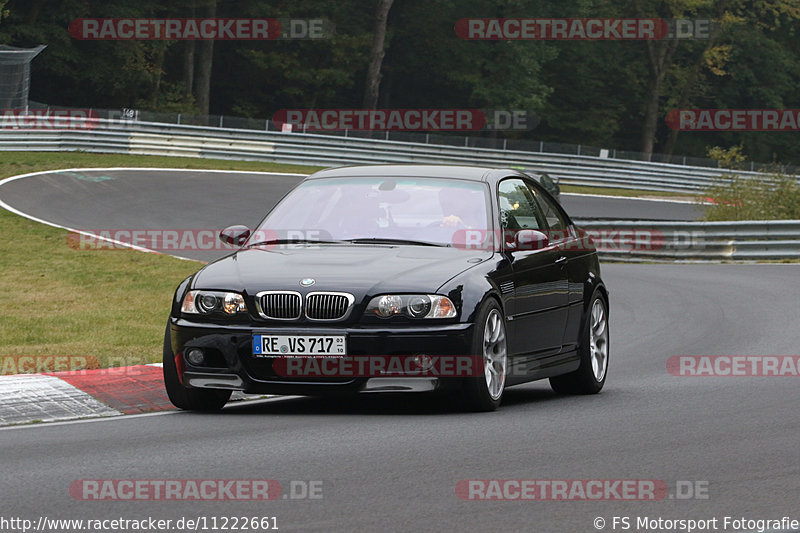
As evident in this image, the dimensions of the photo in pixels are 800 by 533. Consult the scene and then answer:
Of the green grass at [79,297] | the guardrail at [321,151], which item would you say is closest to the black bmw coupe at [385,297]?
the green grass at [79,297]

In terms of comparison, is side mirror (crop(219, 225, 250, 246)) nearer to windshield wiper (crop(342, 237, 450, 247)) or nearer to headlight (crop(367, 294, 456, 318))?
windshield wiper (crop(342, 237, 450, 247))

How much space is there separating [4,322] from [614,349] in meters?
5.99

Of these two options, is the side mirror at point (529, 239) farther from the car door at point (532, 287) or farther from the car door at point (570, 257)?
the car door at point (570, 257)

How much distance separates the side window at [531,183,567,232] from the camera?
10.7m

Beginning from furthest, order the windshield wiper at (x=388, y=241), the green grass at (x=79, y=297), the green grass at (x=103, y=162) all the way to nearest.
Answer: the green grass at (x=103, y=162) < the green grass at (x=79, y=297) < the windshield wiper at (x=388, y=241)

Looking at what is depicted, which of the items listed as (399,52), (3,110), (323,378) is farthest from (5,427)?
(399,52)

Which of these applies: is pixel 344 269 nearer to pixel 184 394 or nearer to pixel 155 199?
pixel 184 394

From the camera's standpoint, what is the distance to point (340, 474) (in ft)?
22.3

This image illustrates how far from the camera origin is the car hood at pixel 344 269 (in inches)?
339


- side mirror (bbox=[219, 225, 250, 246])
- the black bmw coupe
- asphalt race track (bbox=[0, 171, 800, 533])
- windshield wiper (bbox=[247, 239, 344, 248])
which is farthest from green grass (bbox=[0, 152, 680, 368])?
asphalt race track (bbox=[0, 171, 800, 533])

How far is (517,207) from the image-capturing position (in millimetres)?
10250

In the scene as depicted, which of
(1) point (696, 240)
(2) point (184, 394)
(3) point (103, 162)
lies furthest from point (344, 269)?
(3) point (103, 162)

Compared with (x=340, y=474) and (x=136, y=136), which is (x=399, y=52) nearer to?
(x=136, y=136)

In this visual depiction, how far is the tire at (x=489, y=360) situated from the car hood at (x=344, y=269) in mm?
342
